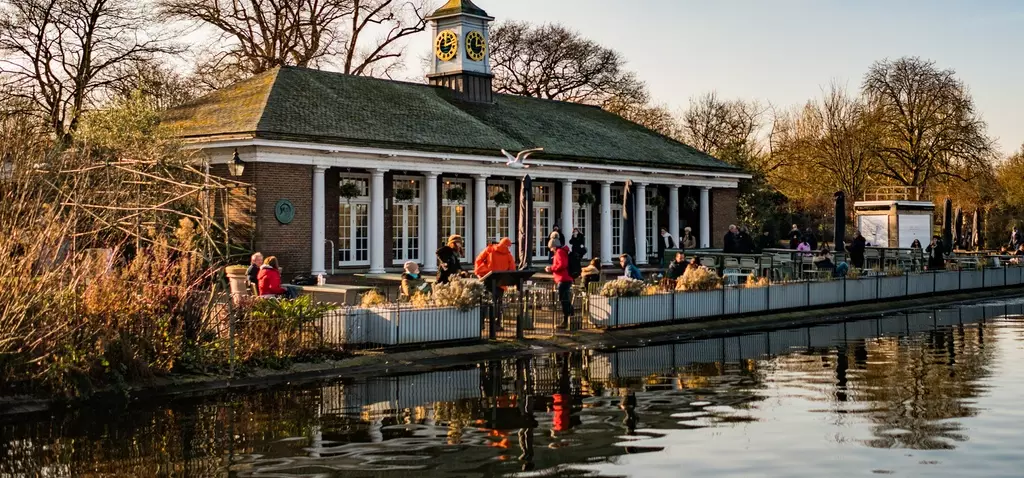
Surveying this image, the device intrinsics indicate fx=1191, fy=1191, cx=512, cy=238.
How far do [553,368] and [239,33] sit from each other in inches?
1403

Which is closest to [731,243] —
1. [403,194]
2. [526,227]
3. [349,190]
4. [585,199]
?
[585,199]

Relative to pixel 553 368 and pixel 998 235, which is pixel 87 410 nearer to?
pixel 553 368

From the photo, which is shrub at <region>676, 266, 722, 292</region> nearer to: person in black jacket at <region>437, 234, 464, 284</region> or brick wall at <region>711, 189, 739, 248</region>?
person in black jacket at <region>437, 234, 464, 284</region>

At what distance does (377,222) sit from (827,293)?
1253 cm

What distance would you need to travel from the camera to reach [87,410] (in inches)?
586

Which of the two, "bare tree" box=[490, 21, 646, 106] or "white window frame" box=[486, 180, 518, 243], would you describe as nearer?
"white window frame" box=[486, 180, 518, 243]

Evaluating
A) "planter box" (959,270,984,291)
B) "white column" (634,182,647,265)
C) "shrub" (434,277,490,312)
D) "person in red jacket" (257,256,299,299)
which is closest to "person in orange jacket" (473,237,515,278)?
"shrub" (434,277,490,312)

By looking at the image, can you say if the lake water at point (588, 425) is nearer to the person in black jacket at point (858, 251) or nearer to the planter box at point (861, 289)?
the planter box at point (861, 289)

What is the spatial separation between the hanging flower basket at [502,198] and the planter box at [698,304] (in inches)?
541

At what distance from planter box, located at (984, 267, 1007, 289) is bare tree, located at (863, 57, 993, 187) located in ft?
91.7

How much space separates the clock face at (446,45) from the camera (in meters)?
45.2

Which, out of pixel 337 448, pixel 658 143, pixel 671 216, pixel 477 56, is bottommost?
pixel 337 448

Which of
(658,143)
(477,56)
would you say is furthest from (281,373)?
(658,143)

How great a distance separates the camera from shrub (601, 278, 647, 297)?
2408 cm
